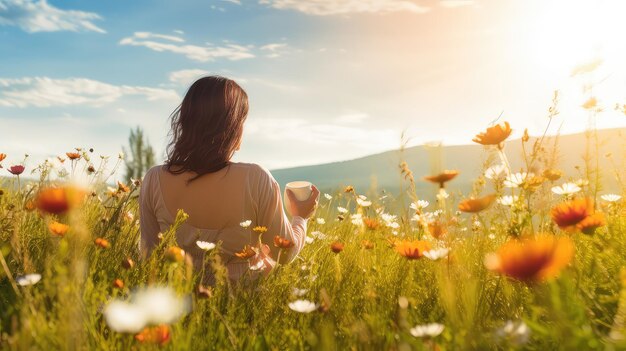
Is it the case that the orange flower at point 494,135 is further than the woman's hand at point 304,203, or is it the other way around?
the woman's hand at point 304,203

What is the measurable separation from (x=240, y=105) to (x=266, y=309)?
1.07m

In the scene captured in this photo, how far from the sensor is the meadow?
1181 millimetres

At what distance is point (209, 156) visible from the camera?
2.46 metres

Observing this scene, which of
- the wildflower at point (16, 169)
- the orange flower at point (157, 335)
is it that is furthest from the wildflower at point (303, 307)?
the wildflower at point (16, 169)

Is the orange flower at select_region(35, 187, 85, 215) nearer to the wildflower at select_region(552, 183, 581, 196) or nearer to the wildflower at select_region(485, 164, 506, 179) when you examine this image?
the wildflower at select_region(485, 164, 506, 179)

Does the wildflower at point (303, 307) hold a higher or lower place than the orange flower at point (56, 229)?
lower

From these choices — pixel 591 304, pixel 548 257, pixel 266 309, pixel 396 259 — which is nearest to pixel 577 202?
pixel 591 304

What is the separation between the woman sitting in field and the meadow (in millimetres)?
→ 183

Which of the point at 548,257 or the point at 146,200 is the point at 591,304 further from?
the point at 146,200

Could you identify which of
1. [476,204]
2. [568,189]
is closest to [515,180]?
[476,204]

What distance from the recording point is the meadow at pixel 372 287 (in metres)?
1.18

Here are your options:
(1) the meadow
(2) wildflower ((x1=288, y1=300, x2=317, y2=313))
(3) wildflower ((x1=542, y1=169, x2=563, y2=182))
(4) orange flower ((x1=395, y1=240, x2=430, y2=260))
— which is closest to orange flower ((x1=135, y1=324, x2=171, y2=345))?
(1) the meadow

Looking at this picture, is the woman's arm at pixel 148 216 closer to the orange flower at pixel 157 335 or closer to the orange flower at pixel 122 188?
the orange flower at pixel 122 188

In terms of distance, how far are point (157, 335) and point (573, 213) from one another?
127cm
